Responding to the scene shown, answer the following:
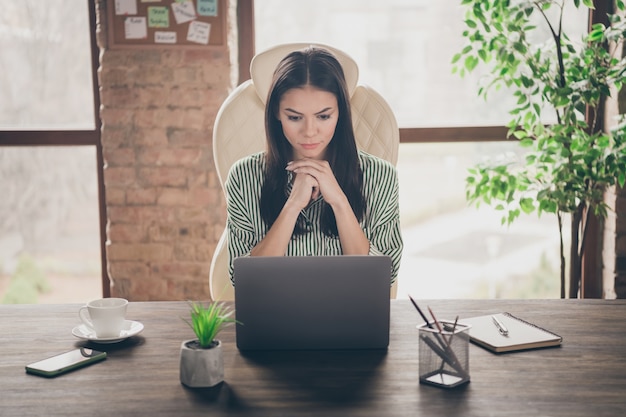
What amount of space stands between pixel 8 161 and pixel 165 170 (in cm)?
77

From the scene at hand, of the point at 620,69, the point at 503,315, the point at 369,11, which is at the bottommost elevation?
the point at 503,315

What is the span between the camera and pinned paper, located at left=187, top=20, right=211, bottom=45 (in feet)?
9.54

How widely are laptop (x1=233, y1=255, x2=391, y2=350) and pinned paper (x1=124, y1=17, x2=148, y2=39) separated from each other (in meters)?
1.91

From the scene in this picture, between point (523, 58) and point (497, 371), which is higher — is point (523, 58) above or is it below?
above

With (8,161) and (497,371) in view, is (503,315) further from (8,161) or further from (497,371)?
(8,161)

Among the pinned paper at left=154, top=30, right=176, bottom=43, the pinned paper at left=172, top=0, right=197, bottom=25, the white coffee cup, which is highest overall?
the pinned paper at left=172, top=0, right=197, bottom=25

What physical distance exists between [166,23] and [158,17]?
0.04 metres

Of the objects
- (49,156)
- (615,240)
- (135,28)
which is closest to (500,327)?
(615,240)

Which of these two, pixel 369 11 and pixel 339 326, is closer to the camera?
pixel 339 326

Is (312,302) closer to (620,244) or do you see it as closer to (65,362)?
(65,362)

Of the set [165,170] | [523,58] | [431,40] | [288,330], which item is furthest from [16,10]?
[288,330]

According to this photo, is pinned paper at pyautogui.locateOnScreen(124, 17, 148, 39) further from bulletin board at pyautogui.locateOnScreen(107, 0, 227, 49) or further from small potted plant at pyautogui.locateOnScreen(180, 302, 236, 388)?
small potted plant at pyautogui.locateOnScreen(180, 302, 236, 388)

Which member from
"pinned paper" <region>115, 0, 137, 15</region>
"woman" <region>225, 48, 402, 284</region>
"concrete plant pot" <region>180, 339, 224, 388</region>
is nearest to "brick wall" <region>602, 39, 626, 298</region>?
"woman" <region>225, 48, 402, 284</region>

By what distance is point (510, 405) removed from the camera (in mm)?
1080
